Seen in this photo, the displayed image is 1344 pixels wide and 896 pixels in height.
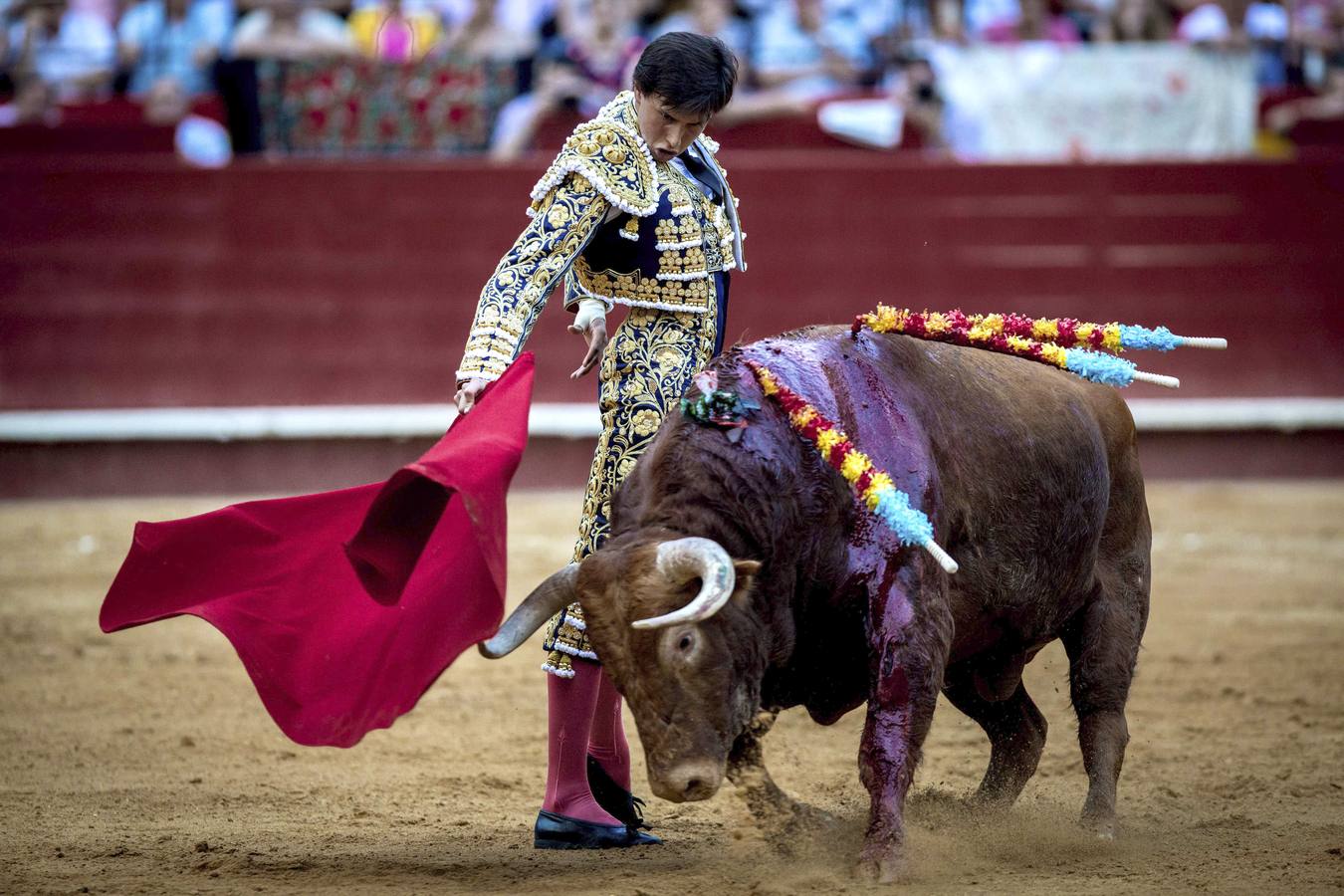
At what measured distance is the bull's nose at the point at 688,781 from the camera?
247 centimetres

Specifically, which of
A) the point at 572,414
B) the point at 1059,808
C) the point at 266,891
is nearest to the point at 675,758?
the point at 266,891

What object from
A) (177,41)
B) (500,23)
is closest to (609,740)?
(500,23)

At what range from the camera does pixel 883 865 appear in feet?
8.47

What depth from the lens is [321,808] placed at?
332 cm

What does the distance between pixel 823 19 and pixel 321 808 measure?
18.1ft

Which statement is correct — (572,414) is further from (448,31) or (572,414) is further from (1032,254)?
(1032,254)

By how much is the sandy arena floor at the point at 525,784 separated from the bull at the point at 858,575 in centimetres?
18

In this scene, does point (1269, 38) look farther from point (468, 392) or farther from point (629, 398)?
point (468, 392)

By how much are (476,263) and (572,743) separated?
16.9 feet

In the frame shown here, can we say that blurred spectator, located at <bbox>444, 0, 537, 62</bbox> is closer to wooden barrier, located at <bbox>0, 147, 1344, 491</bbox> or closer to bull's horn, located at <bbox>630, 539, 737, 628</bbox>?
wooden barrier, located at <bbox>0, 147, 1344, 491</bbox>

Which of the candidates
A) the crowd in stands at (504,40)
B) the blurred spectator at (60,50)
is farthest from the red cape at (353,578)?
the blurred spectator at (60,50)

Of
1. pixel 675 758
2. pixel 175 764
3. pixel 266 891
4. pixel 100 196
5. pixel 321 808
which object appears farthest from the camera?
pixel 100 196

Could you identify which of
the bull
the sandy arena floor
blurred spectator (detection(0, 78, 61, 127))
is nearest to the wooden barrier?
blurred spectator (detection(0, 78, 61, 127))

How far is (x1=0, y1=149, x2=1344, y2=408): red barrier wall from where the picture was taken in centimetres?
778
